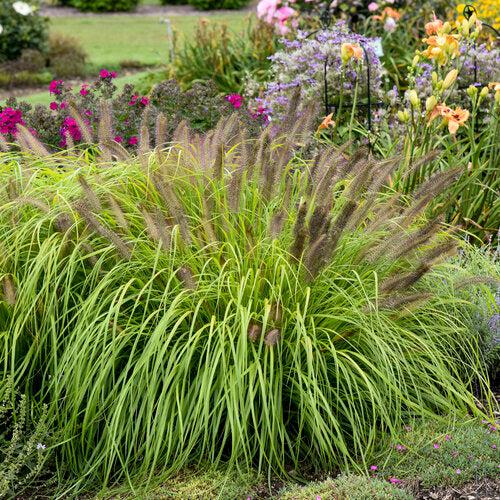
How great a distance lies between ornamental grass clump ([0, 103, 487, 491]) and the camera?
132 inches

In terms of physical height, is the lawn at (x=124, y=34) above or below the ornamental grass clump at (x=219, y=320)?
below

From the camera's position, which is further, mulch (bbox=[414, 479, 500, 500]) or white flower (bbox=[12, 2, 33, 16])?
white flower (bbox=[12, 2, 33, 16])

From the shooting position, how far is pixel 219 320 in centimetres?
358

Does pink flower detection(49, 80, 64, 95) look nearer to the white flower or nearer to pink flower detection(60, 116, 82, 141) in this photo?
pink flower detection(60, 116, 82, 141)

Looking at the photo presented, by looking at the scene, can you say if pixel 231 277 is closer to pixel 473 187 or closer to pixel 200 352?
pixel 200 352

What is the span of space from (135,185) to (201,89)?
2.83 metres

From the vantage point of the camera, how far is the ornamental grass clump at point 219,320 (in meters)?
3.35

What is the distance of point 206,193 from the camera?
156 inches

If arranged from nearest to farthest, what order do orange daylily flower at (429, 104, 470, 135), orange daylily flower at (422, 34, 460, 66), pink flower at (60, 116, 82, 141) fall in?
orange daylily flower at (429, 104, 470, 135)
orange daylily flower at (422, 34, 460, 66)
pink flower at (60, 116, 82, 141)

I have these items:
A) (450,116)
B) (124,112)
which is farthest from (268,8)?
(450,116)

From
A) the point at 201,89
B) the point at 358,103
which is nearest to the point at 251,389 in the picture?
the point at 201,89

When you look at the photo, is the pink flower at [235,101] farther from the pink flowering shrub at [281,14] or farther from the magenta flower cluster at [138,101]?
the pink flowering shrub at [281,14]

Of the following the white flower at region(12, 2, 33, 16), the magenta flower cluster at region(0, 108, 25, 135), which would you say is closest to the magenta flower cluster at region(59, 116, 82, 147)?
the magenta flower cluster at region(0, 108, 25, 135)

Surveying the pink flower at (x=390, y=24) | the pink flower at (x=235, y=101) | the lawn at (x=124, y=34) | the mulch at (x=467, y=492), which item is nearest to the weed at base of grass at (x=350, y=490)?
the mulch at (x=467, y=492)
